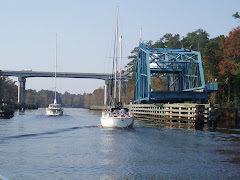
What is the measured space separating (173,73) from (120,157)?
1973 inches

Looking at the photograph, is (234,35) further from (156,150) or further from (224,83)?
(156,150)

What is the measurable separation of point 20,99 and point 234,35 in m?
128

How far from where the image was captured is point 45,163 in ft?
73.7

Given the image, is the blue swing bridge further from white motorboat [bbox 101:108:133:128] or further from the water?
the water

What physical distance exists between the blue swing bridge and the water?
22.5 metres

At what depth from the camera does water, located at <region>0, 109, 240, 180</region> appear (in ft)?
66.1

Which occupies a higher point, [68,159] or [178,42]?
[178,42]

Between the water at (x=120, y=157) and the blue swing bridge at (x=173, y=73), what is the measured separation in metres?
22.5

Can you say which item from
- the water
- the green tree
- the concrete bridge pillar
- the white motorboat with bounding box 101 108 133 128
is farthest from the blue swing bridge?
the concrete bridge pillar

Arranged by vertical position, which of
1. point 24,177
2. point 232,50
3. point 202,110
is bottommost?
point 24,177

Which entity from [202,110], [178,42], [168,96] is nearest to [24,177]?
[202,110]

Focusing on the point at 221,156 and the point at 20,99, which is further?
the point at 20,99

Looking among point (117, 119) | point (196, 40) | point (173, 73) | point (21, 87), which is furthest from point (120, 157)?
point (21, 87)

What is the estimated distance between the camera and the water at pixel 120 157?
20.2 m
